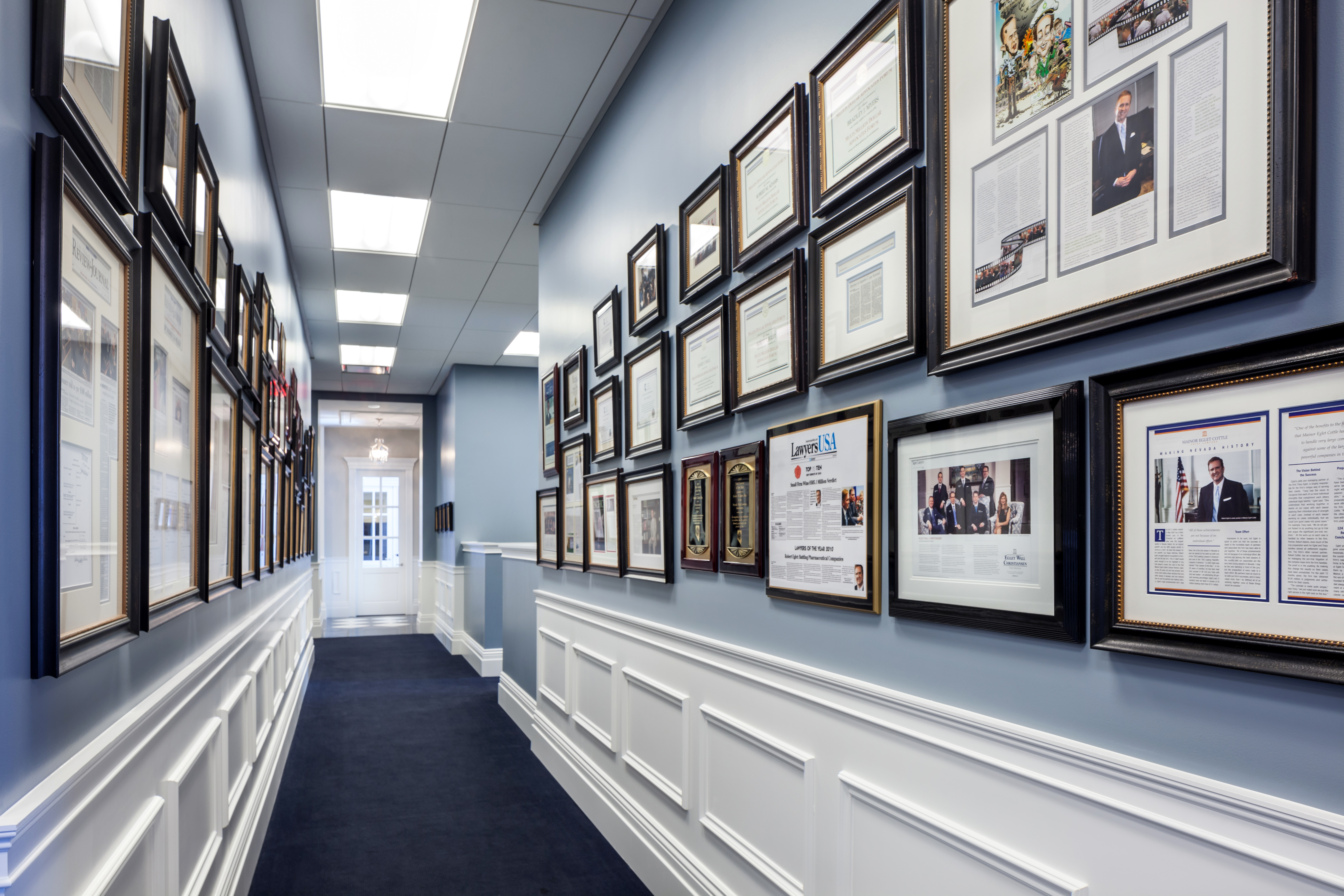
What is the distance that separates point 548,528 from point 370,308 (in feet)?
9.60

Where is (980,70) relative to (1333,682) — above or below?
above

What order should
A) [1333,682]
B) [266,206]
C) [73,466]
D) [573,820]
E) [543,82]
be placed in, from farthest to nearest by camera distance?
1. [266,206]
2. [573,820]
3. [543,82]
4. [73,466]
5. [1333,682]

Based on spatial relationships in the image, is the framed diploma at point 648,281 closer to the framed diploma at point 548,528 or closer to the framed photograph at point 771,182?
the framed photograph at point 771,182

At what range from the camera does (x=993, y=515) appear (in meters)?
1.36

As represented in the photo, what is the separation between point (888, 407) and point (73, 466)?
4.36 ft

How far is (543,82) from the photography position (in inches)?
127

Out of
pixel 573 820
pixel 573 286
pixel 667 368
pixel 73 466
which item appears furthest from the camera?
pixel 573 286

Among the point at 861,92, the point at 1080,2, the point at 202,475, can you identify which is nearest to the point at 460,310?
the point at 202,475

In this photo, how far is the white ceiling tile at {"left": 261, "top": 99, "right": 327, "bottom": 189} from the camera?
3367 mm

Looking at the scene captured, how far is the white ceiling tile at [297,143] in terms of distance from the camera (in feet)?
11.0

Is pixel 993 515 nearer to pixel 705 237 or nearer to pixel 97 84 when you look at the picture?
pixel 705 237

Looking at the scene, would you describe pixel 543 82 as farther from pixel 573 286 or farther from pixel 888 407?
pixel 888 407

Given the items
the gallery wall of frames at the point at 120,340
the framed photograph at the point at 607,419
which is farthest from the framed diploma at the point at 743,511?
the gallery wall of frames at the point at 120,340

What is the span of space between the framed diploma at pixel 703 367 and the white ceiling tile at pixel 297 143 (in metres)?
1.93
